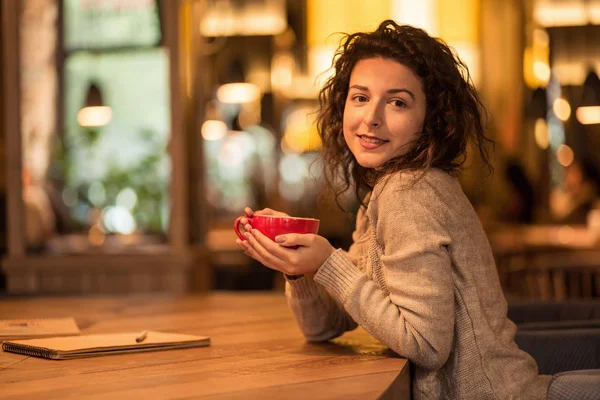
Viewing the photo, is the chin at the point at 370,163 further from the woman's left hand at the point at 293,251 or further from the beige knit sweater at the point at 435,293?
the woman's left hand at the point at 293,251

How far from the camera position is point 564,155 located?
11289 mm

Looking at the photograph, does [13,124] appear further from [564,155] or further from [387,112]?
[564,155]

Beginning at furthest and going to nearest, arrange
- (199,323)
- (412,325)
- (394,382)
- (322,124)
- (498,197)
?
(498,197) → (199,323) → (322,124) → (412,325) → (394,382)

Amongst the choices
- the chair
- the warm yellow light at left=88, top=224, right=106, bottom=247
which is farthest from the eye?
the warm yellow light at left=88, top=224, right=106, bottom=247

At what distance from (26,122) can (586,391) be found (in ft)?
13.2

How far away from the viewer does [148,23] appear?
4.77m

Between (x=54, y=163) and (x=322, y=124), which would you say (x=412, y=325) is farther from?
(x=54, y=163)

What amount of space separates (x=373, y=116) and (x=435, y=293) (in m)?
0.34

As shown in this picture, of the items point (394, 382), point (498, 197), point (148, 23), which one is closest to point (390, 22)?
point (394, 382)

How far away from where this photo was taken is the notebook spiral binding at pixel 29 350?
1.53m

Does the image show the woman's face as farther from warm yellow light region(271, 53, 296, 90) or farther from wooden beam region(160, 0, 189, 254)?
warm yellow light region(271, 53, 296, 90)

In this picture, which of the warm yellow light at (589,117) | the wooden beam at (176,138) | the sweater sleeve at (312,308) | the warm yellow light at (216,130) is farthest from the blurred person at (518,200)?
the sweater sleeve at (312,308)

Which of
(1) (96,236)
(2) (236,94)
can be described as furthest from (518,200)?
(1) (96,236)

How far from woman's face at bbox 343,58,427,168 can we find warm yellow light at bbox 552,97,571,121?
9863mm
